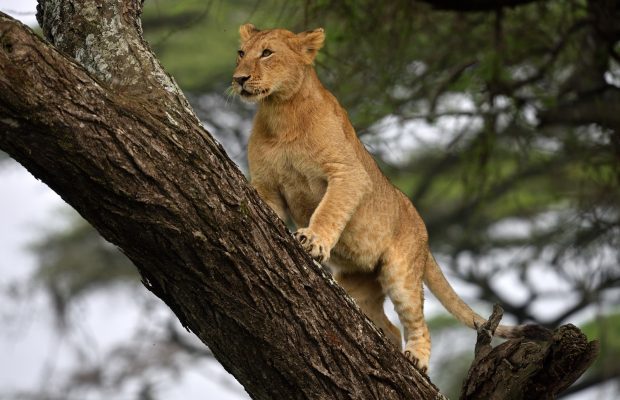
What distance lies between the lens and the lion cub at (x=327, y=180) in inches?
202

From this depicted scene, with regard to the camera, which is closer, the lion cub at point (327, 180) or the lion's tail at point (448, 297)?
the lion cub at point (327, 180)

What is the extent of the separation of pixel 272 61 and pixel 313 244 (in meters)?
0.97

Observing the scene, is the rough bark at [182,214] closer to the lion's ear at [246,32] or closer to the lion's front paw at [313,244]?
the lion's front paw at [313,244]

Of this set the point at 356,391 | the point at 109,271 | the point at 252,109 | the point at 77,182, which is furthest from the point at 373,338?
the point at 109,271

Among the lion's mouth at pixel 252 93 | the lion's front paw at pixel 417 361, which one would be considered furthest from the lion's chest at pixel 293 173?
the lion's front paw at pixel 417 361

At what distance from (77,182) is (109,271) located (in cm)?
1643

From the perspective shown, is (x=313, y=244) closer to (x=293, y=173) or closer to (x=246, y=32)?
(x=293, y=173)

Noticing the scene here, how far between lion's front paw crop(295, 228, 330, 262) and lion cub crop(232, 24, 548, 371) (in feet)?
0.28

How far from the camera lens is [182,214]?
3676 mm

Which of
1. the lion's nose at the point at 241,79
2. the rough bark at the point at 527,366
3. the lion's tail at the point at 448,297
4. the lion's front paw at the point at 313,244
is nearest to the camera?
the rough bark at the point at 527,366

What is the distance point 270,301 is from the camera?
3.91 m

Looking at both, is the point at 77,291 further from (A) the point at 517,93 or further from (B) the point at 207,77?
(A) the point at 517,93

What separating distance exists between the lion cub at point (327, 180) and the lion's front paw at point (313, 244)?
9 cm

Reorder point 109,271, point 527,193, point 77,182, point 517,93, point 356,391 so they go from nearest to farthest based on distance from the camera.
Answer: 1. point 77,182
2. point 356,391
3. point 517,93
4. point 527,193
5. point 109,271
